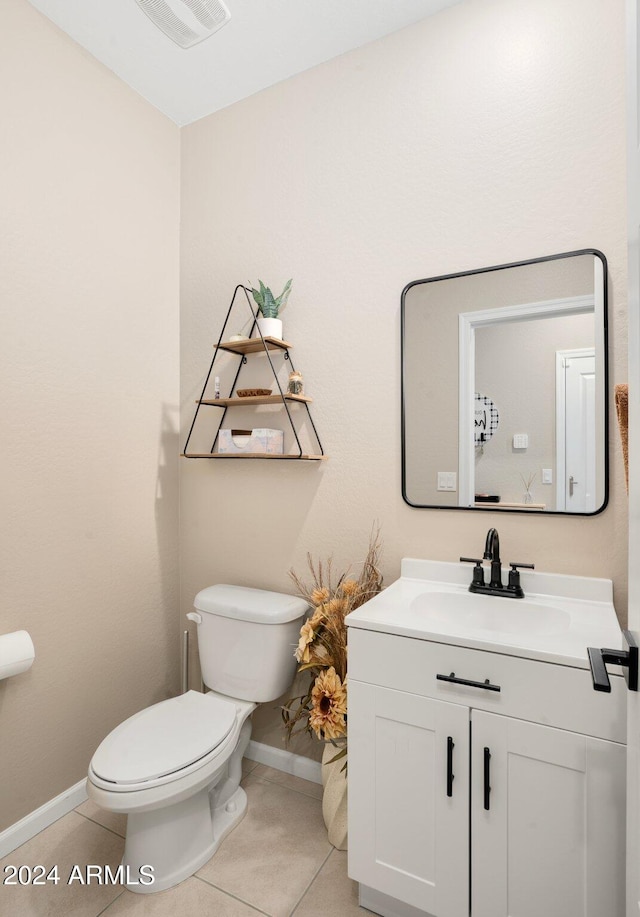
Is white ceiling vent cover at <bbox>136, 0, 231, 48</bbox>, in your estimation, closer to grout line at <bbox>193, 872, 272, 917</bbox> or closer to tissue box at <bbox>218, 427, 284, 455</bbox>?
tissue box at <bbox>218, 427, 284, 455</bbox>

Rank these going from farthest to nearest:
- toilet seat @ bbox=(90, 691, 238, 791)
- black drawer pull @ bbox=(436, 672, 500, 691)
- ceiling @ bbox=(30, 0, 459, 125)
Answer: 1. ceiling @ bbox=(30, 0, 459, 125)
2. toilet seat @ bbox=(90, 691, 238, 791)
3. black drawer pull @ bbox=(436, 672, 500, 691)

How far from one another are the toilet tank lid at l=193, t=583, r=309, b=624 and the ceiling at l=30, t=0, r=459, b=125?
2.03 meters

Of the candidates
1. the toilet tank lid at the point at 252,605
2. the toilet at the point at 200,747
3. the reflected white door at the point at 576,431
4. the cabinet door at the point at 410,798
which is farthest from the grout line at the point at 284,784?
the reflected white door at the point at 576,431

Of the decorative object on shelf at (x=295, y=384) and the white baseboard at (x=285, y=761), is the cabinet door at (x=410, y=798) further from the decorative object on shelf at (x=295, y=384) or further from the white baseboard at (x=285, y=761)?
the decorative object on shelf at (x=295, y=384)

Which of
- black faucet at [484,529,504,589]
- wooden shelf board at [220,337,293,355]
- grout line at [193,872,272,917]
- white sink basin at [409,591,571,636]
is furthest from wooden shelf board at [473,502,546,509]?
grout line at [193,872,272,917]

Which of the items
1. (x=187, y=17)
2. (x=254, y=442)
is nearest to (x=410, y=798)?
(x=254, y=442)

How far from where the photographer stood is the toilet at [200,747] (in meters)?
1.36

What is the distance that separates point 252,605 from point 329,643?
0.34 metres

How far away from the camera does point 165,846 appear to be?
1452mm

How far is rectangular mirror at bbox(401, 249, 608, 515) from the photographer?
1457 millimetres

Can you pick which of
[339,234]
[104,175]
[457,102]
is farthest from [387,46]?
[104,175]

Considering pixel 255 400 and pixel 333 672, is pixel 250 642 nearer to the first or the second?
pixel 333 672

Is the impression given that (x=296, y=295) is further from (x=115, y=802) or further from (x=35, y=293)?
(x=115, y=802)

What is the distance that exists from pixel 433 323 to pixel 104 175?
1.40m
